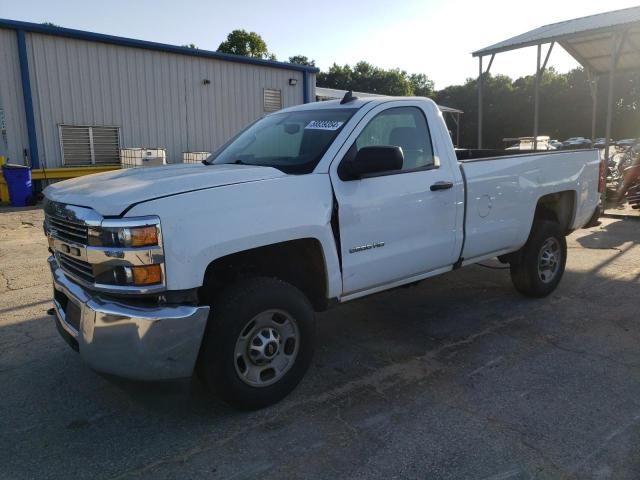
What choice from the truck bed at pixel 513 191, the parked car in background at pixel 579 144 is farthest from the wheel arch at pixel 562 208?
the parked car in background at pixel 579 144

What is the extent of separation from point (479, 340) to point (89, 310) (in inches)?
124

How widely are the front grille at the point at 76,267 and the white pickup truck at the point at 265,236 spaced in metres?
0.01

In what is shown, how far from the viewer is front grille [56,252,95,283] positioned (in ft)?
9.83

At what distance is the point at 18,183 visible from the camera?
12609 millimetres

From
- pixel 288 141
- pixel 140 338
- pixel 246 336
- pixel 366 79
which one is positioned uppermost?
pixel 366 79

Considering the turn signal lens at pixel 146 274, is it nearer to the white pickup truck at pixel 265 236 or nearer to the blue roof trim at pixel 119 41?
the white pickup truck at pixel 265 236

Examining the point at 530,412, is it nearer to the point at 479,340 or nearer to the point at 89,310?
the point at 479,340

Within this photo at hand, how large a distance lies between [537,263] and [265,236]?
3453mm

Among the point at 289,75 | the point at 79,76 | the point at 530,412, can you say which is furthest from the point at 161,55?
the point at 530,412

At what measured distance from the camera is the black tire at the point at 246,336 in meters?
3.02

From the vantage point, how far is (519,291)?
5637 millimetres

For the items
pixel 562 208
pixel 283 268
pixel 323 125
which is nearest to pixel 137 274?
pixel 283 268

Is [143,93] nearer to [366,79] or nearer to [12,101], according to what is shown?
[12,101]

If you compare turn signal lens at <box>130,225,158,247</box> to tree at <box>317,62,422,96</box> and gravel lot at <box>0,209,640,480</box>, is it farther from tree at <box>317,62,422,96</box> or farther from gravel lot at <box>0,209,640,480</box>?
tree at <box>317,62,422,96</box>
